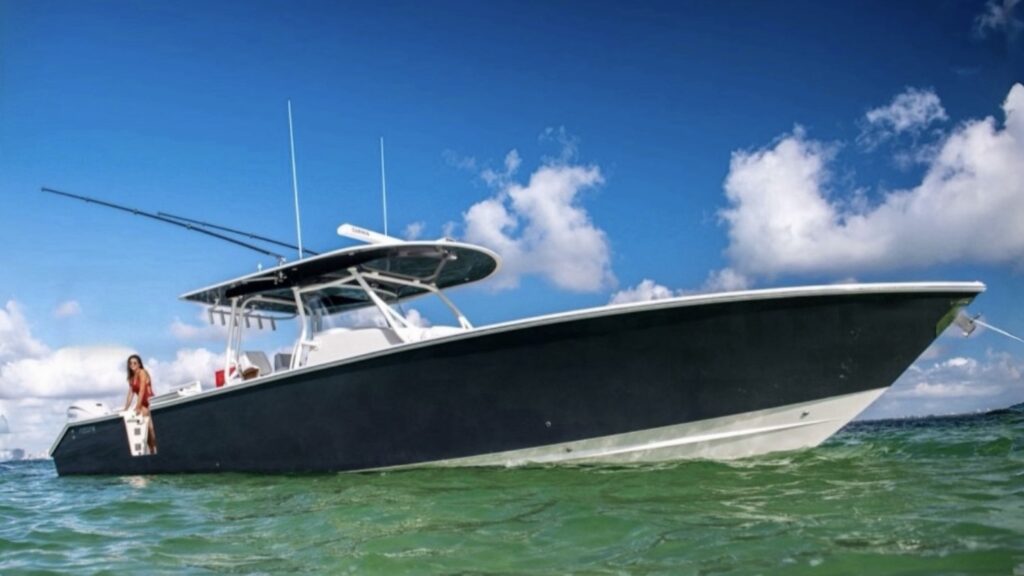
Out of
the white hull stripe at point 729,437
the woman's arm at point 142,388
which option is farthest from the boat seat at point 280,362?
the white hull stripe at point 729,437

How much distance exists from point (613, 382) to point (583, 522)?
2.57 m

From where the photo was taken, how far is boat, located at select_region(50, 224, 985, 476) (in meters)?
6.73

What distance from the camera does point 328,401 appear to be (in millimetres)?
8227

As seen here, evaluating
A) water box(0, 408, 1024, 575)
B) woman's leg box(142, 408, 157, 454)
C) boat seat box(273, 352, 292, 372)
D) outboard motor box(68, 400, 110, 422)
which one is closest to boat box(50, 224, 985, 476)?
water box(0, 408, 1024, 575)

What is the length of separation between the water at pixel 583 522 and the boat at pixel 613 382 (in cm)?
31

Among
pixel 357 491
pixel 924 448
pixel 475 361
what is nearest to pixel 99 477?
pixel 357 491

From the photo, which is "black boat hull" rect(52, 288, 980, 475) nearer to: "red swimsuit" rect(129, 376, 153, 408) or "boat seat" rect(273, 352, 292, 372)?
"boat seat" rect(273, 352, 292, 372)

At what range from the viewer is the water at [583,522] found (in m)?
3.63

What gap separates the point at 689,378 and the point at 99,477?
29.9 ft

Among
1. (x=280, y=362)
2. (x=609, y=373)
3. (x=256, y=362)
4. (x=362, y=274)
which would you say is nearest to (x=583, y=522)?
(x=609, y=373)

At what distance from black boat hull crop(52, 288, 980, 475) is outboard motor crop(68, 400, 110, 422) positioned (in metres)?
5.03

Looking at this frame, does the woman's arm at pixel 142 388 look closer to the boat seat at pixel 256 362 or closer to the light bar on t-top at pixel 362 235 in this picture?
the boat seat at pixel 256 362

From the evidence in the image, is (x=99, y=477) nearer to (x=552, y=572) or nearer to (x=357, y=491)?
(x=357, y=491)

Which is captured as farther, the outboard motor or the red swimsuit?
the outboard motor
